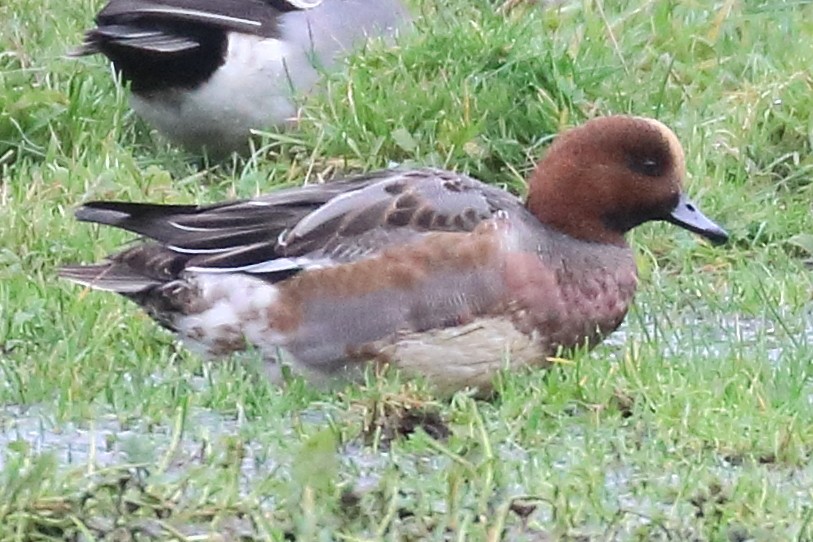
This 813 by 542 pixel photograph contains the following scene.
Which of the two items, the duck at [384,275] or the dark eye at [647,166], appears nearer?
the duck at [384,275]

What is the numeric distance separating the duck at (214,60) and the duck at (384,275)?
6.88ft

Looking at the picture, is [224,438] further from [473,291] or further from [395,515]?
[473,291]

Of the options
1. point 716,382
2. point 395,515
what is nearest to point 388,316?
point 716,382

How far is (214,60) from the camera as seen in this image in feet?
22.9

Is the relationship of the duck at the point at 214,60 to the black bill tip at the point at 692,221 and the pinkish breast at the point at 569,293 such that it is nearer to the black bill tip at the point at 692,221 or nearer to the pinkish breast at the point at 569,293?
the black bill tip at the point at 692,221

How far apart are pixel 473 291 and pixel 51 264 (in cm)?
165

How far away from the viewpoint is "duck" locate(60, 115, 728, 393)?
179 inches

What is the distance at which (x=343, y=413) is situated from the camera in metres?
4.20

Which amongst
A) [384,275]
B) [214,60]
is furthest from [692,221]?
Answer: [214,60]

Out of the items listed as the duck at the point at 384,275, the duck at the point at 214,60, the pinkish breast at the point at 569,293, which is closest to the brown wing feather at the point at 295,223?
the duck at the point at 384,275

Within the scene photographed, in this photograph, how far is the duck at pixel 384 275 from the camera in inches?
179

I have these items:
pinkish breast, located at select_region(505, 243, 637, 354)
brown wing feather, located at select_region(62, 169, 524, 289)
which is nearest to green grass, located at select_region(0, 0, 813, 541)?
pinkish breast, located at select_region(505, 243, 637, 354)

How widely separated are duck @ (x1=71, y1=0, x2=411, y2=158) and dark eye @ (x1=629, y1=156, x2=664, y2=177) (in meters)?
2.14

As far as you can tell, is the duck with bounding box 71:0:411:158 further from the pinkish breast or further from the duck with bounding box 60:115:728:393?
the pinkish breast
